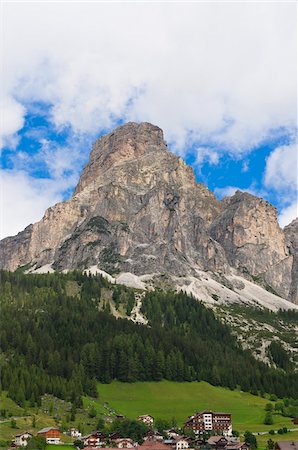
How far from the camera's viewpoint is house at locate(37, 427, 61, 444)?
138 metres

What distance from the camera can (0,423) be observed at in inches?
5861

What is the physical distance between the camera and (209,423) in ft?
549

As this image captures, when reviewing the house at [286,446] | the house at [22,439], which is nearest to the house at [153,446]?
the house at [286,446]

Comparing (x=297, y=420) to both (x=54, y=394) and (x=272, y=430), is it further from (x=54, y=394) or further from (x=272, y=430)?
(x=54, y=394)

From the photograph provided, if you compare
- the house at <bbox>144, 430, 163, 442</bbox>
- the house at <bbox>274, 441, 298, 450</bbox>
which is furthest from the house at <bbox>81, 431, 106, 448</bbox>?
the house at <bbox>274, 441, 298, 450</bbox>

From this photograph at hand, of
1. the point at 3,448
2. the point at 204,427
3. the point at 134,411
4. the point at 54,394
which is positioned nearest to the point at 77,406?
the point at 54,394

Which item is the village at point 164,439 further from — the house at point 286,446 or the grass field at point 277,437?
the grass field at point 277,437

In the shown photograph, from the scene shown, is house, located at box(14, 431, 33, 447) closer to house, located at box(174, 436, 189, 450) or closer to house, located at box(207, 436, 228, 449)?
house, located at box(174, 436, 189, 450)

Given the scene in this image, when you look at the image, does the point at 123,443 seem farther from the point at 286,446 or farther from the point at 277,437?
the point at 277,437

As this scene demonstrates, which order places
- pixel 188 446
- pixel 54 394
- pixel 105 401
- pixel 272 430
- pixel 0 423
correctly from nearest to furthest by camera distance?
pixel 188 446, pixel 0 423, pixel 272 430, pixel 54 394, pixel 105 401

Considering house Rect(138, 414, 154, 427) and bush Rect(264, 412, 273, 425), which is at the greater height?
bush Rect(264, 412, 273, 425)

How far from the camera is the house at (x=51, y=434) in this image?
138012mm

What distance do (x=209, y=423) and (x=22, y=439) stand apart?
189 ft

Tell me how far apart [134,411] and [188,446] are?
51.7 m
